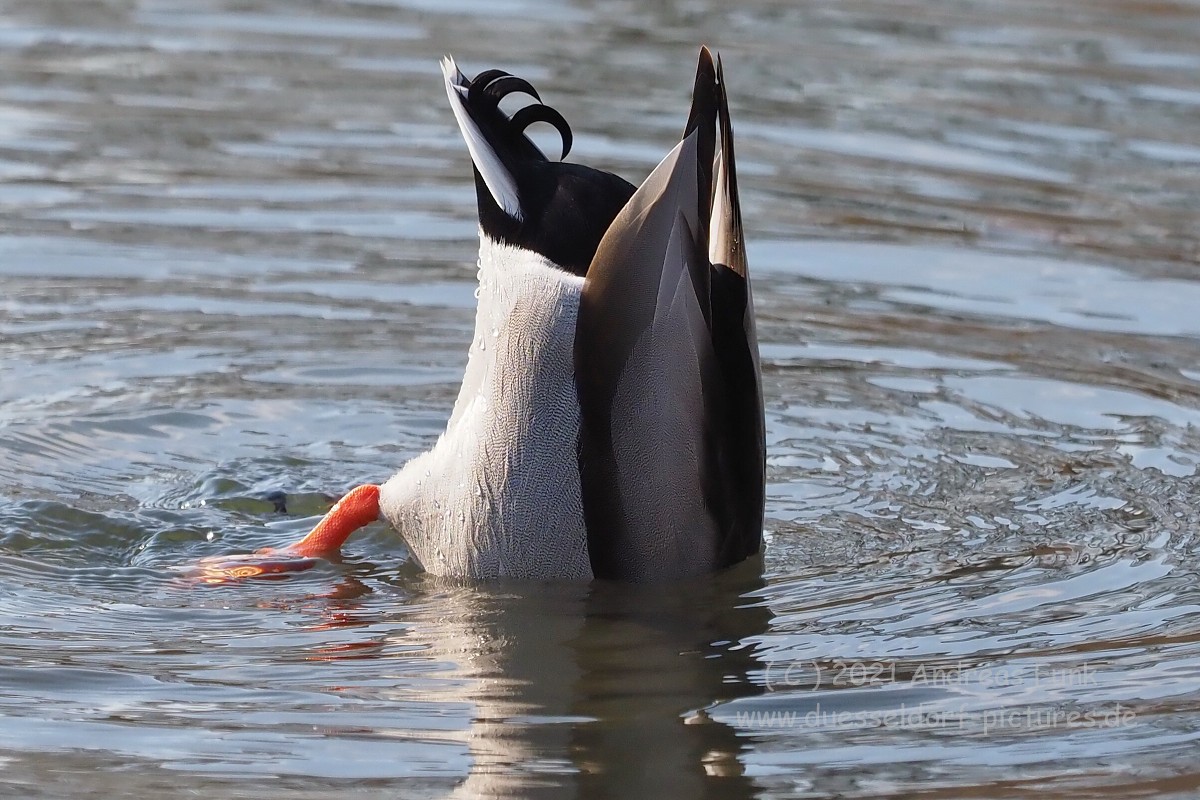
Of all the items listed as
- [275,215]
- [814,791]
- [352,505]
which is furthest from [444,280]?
[814,791]

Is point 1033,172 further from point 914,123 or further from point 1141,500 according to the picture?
point 1141,500

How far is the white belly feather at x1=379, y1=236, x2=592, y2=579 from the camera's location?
482 centimetres

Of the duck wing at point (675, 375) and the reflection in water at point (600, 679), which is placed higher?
the duck wing at point (675, 375)

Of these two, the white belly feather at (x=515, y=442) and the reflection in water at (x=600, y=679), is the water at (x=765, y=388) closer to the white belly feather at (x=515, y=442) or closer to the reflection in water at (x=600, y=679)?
the reflection in water at (x=600, y=679)

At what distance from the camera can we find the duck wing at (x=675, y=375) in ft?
15.0

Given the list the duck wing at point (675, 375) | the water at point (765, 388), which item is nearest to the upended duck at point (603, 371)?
the duck wing at point (675, 375)

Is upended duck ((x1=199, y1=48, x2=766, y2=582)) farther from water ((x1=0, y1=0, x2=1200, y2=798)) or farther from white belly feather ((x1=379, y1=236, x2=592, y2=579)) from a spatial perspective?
water ((x1=0, y1=0, x2=1200, y2=798))

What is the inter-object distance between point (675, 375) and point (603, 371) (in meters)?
0.18

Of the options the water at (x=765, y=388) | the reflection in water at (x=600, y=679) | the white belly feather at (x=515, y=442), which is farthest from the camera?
the white belly feather at (x=515, y=442)

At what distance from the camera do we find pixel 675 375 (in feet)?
15.4

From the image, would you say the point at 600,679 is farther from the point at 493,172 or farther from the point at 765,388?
the point at 765,388

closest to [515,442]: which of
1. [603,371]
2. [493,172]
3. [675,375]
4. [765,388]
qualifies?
[603,371]

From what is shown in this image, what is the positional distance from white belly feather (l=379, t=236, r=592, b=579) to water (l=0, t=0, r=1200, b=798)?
118 millimetres

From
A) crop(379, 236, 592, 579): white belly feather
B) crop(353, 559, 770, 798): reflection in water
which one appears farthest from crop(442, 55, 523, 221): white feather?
crop(353, 559, 770, 798): reflection in water
